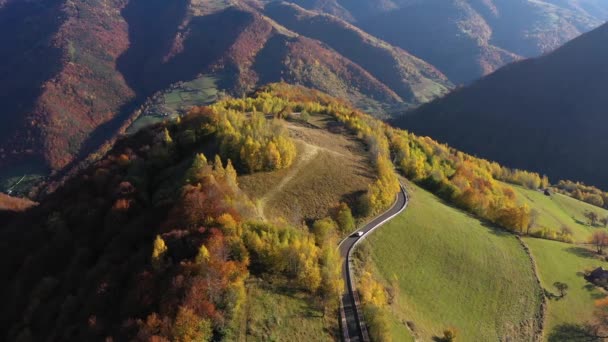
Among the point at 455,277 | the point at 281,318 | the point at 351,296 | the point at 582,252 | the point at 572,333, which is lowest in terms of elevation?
the point at 582,252

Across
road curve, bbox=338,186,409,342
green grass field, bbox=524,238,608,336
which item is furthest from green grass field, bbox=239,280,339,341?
green grass field, bbox=524,238,608,336

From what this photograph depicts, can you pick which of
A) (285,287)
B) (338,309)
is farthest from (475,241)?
(285,287)

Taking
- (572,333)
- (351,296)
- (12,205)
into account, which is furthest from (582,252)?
(12,205)

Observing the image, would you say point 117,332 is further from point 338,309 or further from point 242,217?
point 338,309

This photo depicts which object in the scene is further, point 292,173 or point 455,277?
point 292,173

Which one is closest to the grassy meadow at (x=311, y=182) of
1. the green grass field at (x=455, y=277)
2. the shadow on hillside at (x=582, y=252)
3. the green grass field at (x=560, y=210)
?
the green grass field at (x=455, y=277)

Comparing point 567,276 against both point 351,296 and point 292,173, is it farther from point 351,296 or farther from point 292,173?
point 292,173
